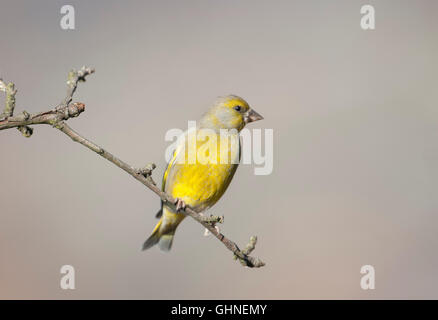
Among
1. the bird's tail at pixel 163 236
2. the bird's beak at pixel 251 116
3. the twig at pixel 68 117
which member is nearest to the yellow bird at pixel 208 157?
the bird's beak at pixel 251 116

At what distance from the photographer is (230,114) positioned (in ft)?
10.6

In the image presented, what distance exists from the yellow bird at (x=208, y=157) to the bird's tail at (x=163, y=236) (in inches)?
14.4

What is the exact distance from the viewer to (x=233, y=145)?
299 cm

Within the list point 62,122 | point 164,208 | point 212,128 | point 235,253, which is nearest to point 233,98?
point 212,128

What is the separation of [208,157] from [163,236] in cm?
83

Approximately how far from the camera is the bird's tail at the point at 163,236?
3.44 m

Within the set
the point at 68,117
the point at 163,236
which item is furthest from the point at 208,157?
the point at 68,117

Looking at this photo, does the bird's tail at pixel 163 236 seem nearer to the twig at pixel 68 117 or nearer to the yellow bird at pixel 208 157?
the yellow bird at pixel 208 157

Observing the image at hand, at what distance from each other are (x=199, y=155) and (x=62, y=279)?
2.26 metres

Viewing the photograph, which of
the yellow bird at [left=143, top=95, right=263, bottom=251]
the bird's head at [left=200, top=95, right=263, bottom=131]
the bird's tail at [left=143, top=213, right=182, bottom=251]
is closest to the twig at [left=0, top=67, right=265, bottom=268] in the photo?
the yellow bird at [left=143, top=95, right=263, bottom=251]

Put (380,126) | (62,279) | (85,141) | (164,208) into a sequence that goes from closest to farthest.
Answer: (85,141) < (164,208) < (62,279) < (380,126)

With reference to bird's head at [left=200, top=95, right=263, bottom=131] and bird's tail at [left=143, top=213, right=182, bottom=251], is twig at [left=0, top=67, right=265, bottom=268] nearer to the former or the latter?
bird's head at [left=200, top=95, right=263, bottom=131]

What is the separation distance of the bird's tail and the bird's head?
2.35 ft

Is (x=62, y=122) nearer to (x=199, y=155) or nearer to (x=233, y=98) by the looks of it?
(x=199, y=155)
